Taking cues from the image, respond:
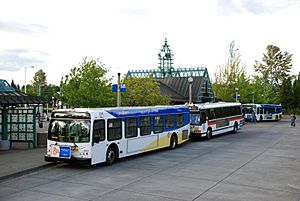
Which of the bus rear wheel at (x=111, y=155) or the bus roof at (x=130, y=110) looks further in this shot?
the bus rear wheel at (x=111, y=155)

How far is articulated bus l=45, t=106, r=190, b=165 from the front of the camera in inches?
595

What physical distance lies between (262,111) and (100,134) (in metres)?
46.6

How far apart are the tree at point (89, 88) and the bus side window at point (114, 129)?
34.9 ft

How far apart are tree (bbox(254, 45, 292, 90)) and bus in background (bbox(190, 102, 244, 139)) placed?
254ft

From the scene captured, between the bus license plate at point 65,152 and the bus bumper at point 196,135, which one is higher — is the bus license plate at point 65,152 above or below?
above

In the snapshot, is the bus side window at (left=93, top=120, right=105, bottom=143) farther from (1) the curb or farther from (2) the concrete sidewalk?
(2) the concrete sidewalk

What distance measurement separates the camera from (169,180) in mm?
13016

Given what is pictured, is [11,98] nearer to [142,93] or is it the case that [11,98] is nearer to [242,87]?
[142,93]

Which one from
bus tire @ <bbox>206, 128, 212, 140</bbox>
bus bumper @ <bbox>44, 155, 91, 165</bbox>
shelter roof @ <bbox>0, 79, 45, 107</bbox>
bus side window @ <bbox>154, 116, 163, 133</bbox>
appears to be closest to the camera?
bus bumper @ <bbox>44, 155, 91, 165</bbox>

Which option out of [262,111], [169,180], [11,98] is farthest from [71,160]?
[262,111]

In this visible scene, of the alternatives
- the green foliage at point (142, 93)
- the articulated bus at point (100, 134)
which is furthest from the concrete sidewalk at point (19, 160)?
the green foliage at point (142, 93)

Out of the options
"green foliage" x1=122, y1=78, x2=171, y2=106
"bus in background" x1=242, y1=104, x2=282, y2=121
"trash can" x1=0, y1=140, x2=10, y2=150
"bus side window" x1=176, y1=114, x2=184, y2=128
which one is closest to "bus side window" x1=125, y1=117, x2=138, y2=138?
"bus side window" x1=176, y1=114, x2=184, y2=128

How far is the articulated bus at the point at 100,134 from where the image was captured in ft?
49.5

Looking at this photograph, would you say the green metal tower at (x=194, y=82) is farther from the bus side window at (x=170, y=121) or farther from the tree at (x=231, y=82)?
the bus side window at (x=170, y=121)
